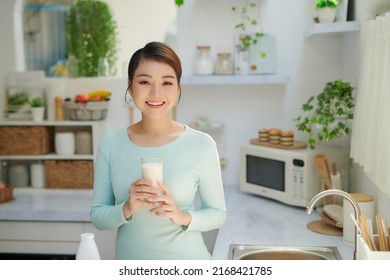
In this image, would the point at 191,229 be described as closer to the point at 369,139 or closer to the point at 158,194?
the point at 158,194

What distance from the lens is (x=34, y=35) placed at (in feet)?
12.3

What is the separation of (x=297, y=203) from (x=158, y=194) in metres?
1.18

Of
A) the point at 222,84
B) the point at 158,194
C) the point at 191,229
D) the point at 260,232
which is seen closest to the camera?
the point at 158,194

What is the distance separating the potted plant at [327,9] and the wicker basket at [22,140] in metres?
→ 1.38

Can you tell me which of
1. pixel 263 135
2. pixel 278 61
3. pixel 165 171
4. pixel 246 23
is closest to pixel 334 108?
pixel 263 135

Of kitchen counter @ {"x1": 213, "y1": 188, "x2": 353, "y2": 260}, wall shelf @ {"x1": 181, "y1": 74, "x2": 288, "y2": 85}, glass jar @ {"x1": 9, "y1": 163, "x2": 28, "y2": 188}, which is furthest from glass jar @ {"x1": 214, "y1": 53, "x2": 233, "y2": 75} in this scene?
glass jar @ {"x1": 9, "y1": 163, "x2": 28, "y2": 188}

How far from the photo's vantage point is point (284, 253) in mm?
1615

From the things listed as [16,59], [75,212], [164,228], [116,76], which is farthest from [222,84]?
[164,228]

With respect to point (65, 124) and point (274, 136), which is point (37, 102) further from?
point (274, 136)

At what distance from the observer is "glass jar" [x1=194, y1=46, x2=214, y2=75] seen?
2.38 meters

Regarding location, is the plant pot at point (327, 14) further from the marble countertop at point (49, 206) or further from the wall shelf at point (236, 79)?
the marble countertop at point (49, 206)

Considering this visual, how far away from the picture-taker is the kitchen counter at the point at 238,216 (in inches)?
68.1

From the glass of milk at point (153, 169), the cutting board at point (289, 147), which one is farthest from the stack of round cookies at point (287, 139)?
the glass of milk at point (153, 169)

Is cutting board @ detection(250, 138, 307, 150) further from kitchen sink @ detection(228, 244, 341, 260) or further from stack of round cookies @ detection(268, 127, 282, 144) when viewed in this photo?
kitchen sink @ detection(228, 244, 341, 260)
